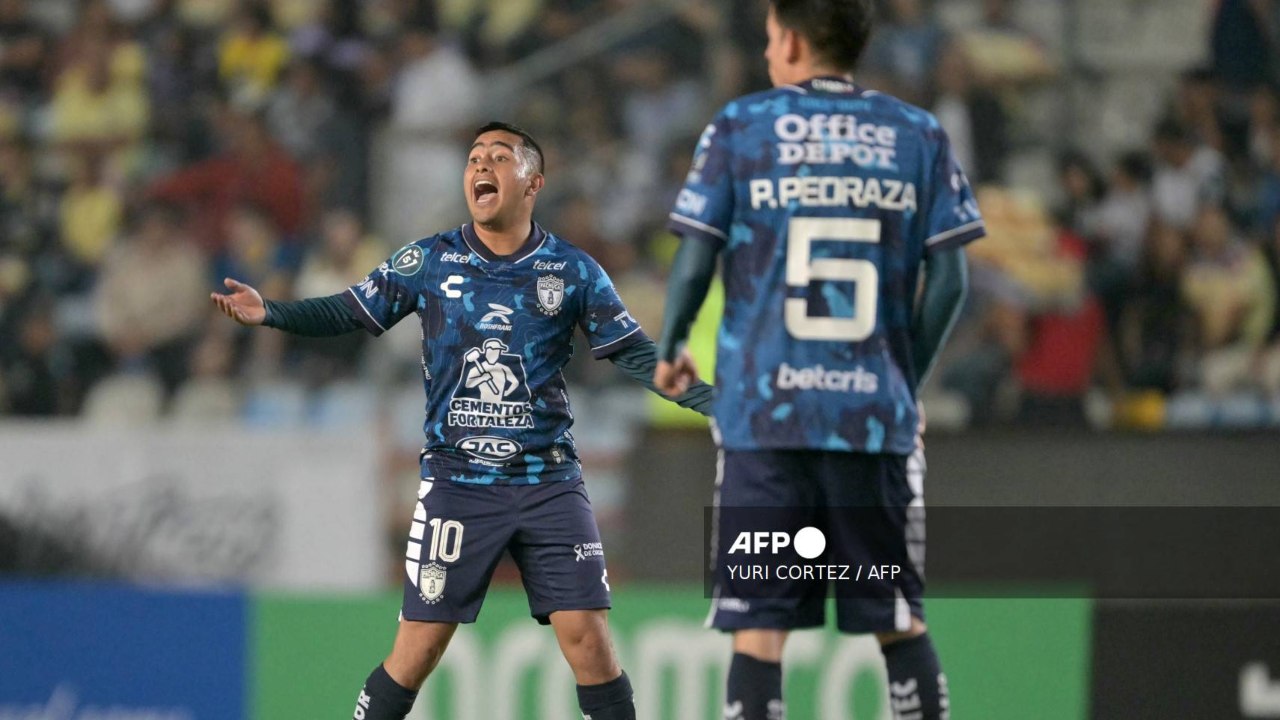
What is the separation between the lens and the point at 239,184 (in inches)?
439

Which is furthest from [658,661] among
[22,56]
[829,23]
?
[22,56]

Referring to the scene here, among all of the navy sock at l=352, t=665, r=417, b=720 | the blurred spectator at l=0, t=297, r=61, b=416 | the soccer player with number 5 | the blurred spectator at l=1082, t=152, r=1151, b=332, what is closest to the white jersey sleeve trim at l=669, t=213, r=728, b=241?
the soccer player with number 5

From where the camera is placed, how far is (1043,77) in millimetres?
10789

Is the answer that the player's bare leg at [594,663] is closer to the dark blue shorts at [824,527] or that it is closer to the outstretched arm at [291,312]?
the dark blue shorts at [824,527]

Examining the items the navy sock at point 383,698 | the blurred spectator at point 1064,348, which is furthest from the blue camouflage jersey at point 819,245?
the blurred spectator at point 1064,348

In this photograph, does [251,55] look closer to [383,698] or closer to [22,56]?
[22,56]

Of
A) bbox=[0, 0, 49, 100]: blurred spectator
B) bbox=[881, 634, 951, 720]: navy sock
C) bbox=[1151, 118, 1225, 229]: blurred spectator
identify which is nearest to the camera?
bbox=[881, 634, 951, 720]: navy sock

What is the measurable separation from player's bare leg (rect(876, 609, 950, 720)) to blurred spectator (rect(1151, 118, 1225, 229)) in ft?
22.5

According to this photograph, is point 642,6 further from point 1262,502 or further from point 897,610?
point 897,610

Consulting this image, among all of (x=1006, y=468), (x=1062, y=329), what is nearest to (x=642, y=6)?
(x=1062, y=329)

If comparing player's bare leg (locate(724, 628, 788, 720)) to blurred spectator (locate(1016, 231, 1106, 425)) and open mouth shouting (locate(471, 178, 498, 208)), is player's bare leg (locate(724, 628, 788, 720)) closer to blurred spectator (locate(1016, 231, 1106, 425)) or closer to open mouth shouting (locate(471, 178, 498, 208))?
open mouth shouting (locate(471, 178, 498, 208))

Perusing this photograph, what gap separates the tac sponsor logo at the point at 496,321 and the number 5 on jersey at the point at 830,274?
109 cm

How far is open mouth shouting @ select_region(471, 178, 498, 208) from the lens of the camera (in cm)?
484

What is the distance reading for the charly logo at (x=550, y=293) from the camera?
192 inches
